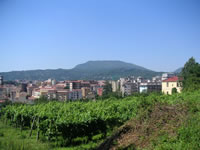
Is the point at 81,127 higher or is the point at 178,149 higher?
the point at 178,149

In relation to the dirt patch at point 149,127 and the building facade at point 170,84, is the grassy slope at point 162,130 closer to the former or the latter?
the dirt patch at point 149,127

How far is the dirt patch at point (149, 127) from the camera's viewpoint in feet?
19.0

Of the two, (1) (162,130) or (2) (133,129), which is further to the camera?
(2) (133,129)

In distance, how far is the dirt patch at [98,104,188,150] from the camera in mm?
5805

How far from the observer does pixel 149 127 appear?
624 centimetres

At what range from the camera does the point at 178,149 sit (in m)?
4.62

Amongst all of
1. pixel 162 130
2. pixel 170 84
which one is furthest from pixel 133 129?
pixel 170 84

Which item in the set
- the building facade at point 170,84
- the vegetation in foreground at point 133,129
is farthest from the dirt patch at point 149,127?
the building facade at point 170,84

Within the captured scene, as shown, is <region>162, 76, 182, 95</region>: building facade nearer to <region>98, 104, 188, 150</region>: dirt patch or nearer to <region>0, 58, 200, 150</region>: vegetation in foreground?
<region>0, 58, 200, 150</region>: vegetation in foreground

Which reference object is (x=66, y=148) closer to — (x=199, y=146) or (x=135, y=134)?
(x=135, y=134)

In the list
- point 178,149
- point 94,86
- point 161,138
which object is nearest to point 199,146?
point 178,149

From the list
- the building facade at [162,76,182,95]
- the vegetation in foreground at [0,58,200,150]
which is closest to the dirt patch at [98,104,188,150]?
the vegetation in foreground at [0,58,200,150]

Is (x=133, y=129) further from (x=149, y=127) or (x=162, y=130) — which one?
(x=162, y=130)

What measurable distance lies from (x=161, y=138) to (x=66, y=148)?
429 cm
